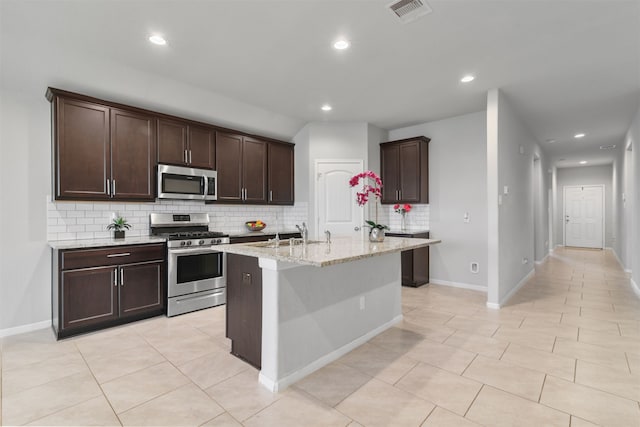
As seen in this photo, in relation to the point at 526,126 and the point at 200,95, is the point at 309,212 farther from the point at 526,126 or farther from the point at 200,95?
the point at 526,126

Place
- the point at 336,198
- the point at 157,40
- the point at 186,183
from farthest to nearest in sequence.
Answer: the point at 336,198 < the point at 186,183 < the point at 157,40

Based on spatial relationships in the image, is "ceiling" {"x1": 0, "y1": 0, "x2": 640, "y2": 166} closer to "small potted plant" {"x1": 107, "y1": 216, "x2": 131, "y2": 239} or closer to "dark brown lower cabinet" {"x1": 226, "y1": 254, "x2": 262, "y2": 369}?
"small potted plant" {"x1": 107, "y1": 216, "x2": 131, "y2": 239}

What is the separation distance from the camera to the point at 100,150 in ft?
11.4

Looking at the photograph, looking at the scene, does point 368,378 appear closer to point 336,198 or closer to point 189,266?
point 189,266

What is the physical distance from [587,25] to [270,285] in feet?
10.7

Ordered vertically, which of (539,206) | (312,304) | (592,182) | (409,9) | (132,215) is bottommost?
(312,304)

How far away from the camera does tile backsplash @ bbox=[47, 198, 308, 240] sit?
11.4 feet

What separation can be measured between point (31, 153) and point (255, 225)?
2.82 metres

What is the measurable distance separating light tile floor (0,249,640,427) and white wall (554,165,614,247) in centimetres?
792

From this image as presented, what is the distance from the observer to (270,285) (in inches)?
86.4

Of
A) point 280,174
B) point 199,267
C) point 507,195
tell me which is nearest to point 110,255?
point 199,267

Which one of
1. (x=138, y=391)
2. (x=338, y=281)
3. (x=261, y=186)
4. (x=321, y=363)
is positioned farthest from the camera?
(x=261, y=186)

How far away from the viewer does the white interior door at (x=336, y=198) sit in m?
5.35

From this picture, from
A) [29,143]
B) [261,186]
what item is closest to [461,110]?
[261,186]
